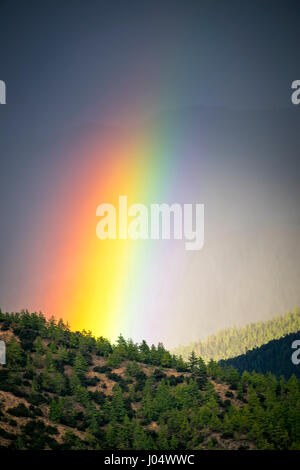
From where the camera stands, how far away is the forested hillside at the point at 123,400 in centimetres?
12556

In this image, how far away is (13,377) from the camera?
455ft

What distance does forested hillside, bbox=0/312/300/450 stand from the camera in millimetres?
125562

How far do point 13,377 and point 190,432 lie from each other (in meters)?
39.8

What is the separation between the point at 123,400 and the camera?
14150 cm

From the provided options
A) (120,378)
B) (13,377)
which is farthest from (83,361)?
(13,377)

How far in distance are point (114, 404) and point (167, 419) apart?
12050 mm
